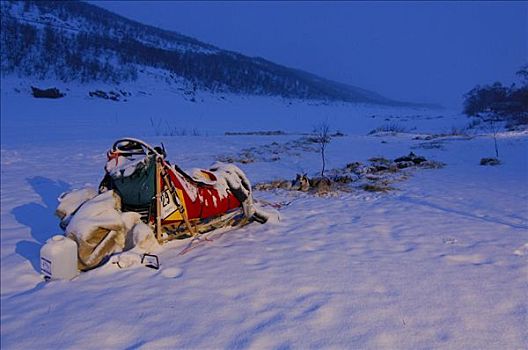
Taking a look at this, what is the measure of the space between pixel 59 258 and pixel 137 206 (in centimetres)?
93

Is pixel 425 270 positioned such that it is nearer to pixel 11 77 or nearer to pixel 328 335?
pixel 328 335

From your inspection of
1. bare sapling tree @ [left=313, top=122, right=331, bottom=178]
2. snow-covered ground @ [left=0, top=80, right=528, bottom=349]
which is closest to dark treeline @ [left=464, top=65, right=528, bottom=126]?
bare sapling tree @ [left=313, top=122, right=331, bottom=178]

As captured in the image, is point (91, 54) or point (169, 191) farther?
point (91, 54)

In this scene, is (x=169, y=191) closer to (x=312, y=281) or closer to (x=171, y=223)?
(x=171, y=223)

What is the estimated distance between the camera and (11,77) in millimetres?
33875

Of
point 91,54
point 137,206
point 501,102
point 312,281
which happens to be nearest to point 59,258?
point 137,206

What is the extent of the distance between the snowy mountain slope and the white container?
3823 cm

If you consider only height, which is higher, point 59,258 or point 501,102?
point 501,102

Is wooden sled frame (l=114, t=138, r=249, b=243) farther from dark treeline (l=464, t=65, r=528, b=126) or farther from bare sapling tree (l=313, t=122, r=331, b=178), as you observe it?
dark treeline (l=464, t=65, r=528, b=126)

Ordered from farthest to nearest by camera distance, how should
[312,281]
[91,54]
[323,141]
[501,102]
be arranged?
[91,54] → [501,102] → [323,141] → [312,281]

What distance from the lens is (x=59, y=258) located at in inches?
141

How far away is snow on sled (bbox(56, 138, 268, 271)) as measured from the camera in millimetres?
3840

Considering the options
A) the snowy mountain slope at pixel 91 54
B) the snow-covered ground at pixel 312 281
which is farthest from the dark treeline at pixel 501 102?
the snowy mountain slope at pixel 91 54

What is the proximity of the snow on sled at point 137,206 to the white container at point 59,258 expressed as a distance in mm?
106
